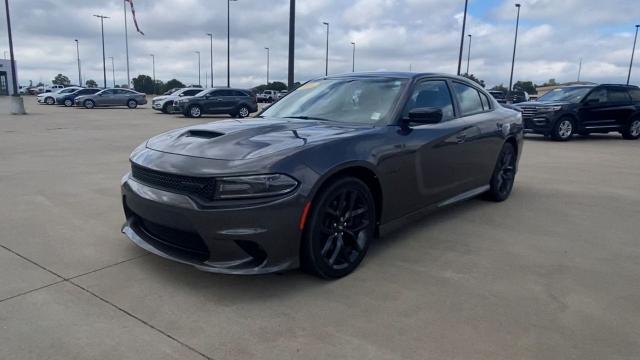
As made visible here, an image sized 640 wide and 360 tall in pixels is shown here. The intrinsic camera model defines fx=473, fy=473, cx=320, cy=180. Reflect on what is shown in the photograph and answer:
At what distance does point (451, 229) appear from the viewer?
15.5ft

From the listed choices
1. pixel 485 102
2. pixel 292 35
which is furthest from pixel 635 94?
pixel 485 102

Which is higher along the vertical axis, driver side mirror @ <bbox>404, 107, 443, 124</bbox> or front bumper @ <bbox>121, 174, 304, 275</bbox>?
driver side mirror @ <bbox>404, 107, 443, 124</bbox>

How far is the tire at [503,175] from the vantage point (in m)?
5.74

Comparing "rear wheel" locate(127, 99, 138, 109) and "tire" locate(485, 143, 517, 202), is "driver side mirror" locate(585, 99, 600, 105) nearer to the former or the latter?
"tire" locate(485, 143, 517, 202)

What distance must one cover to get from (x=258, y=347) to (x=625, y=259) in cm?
327

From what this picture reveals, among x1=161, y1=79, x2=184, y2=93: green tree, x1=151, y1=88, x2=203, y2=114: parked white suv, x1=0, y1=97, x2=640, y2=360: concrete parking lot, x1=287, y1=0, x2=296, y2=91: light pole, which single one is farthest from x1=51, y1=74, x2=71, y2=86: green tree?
x1=0, y1=97, x2=640, y2=360: concrete parking lot

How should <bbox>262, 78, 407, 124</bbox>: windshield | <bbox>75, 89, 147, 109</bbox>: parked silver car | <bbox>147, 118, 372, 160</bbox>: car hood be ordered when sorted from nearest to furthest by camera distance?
<bbox>147, 118, 372, 160</bbox>: car hood < <bbox>262, 78, 407, 124</bbox>: windshield < <bbox>75, 89, 147, 109</bbox>: parked silver car

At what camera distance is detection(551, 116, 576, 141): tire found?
1363cm

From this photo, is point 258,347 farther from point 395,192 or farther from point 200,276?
point 395,192

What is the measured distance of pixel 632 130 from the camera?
14.9 m

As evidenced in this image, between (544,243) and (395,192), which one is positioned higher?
(395,192)

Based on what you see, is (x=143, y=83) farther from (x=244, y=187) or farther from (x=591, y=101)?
(x=244, y=187)

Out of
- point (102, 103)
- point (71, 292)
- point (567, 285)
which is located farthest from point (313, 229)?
point (102, 103)

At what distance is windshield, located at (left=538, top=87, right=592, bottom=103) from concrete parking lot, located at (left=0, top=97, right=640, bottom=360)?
9892 millimetres
